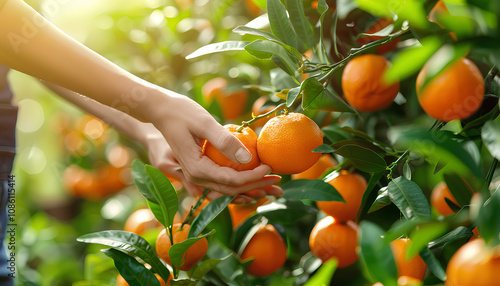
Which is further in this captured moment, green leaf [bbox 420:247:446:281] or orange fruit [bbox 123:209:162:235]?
orange fruit [bbox 123:209:162:235]

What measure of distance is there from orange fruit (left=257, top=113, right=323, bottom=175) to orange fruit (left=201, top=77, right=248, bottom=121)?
56cm

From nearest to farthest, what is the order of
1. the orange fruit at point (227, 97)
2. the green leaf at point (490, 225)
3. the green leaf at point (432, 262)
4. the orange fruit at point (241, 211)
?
the green leaf at point (490, 225) < the green leaf at point (432, 262) < the orange fruit at point (241, 211) < the orange fruit at point (227, 97)

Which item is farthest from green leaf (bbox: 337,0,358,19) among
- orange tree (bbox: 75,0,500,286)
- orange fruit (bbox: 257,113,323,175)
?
orange fruit (bbox: 257,113,323,175)

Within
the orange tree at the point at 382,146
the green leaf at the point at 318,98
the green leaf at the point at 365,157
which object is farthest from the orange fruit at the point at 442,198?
the green leaf at the point at 318,98

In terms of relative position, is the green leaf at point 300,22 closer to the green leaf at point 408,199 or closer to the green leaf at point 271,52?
the green leaf at point 271,52

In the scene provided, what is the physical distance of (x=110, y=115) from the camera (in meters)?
1.28

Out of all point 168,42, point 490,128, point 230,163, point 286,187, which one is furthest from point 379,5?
point 168,42

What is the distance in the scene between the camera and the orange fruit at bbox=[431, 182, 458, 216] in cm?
87

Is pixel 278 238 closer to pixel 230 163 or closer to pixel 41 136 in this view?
pixel 230 163

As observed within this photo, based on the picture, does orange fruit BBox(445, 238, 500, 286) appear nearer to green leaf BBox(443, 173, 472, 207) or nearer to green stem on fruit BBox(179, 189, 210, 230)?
green leaf BBox(443, 173, 472, 207)

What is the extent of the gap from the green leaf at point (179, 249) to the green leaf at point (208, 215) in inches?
2.1

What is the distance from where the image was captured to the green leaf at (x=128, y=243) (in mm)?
881

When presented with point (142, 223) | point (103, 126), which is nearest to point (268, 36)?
point (142, 223)

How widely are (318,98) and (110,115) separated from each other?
2.25 feet
